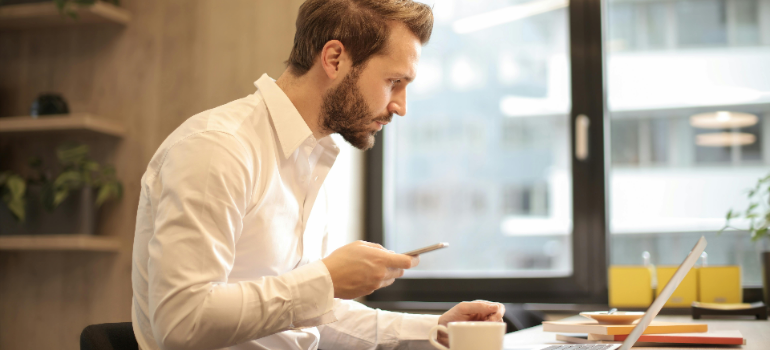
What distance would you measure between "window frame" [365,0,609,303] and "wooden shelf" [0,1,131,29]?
174 cm

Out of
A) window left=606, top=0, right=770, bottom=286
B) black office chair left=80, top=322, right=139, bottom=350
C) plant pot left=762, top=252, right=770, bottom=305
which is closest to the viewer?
black office chair left=80, top=322, right=139, bottom=350

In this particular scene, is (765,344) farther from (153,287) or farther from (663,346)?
(153,287)

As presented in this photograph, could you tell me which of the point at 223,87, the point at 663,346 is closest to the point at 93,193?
the point at 223,87

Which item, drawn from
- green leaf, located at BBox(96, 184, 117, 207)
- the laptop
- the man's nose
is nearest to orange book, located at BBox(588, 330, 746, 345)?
the laptop

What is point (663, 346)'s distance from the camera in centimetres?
117

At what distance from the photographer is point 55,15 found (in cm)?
265

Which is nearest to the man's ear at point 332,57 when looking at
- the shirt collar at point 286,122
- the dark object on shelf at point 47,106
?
the shirt collar at point 286,122

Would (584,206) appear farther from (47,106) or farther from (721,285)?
(47,106)

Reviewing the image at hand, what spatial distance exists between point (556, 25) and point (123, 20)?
5.77 feet

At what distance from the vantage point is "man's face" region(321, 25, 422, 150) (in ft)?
4.72

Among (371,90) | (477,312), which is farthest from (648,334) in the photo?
(371,90)

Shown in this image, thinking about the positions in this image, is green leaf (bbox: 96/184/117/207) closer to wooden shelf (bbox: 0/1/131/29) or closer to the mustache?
wooden shelf (bbox: 0/1/131/29)

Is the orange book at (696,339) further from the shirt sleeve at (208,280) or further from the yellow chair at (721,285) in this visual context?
the yellow chair at (721,285)

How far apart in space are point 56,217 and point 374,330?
1671 millimetres
